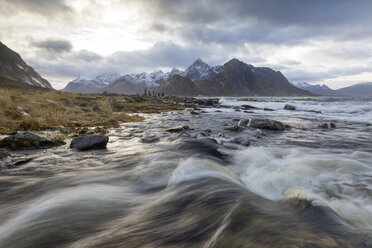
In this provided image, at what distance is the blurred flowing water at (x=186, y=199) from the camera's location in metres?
2.21

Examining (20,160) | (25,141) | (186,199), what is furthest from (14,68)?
(186,199)

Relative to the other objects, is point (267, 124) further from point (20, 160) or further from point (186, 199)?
point (20, 160)

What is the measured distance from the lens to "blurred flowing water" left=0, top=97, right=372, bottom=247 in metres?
2.21

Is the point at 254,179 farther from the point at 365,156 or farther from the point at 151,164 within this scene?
the point at 365,156

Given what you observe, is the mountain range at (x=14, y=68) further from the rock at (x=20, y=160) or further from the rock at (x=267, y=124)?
the rock at (x=20, y=160)

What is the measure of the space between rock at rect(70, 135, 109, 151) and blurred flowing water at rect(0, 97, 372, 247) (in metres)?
0.39

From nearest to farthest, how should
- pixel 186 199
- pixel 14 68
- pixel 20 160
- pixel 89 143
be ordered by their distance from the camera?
1. pixel 186 199
2. pixel 20 160
3. pixel 89 143
4. pixel 14 68

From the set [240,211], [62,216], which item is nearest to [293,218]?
[240,211]

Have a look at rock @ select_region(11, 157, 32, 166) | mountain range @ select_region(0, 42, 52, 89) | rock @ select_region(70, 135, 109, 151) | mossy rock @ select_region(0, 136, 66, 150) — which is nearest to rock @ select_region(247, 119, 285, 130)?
rock @ select_region(70, 135, 109, 151)

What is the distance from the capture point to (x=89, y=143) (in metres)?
6.88

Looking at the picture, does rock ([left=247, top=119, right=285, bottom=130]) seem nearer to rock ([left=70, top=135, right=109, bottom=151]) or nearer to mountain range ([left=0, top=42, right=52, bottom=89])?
rock ([left=70, top=135, right=109, bottom=151])

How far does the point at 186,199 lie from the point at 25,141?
20.4ft

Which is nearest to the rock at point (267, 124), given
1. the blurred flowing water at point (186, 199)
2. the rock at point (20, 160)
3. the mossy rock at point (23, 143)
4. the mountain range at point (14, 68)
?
the blurred flowing water at point (186, 199)

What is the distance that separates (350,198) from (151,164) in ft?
14.6
